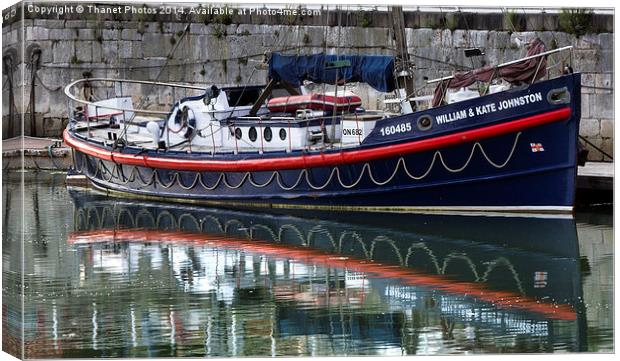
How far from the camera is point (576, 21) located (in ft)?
64.2

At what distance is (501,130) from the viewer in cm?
2484

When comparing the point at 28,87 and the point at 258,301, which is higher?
the point at 28,87

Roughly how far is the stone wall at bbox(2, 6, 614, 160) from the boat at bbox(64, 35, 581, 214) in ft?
0.96

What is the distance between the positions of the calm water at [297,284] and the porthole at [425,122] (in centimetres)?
135

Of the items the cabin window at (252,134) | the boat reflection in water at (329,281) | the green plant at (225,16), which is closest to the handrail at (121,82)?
the cabin window at (252,134)

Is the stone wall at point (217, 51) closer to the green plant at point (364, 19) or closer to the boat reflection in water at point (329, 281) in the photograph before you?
the green plant at point (364, 19)

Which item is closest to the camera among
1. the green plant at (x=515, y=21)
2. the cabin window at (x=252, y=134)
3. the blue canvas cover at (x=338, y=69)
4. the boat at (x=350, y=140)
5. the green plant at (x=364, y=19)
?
the green plant at (x=515, y=21)

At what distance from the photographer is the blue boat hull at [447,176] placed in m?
24.8

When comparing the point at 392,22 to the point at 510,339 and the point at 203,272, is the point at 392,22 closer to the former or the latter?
the point at 203,272

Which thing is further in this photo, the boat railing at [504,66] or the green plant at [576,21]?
the boat railing at [504,66]

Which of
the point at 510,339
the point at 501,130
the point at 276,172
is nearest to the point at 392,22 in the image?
the point at 501,130

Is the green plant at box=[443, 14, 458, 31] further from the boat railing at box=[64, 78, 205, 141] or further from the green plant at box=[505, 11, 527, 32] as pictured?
the boat railing at box=[64, 78, 205, 141]

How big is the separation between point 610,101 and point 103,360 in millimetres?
7237

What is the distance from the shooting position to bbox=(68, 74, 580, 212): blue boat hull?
81.3 ft
